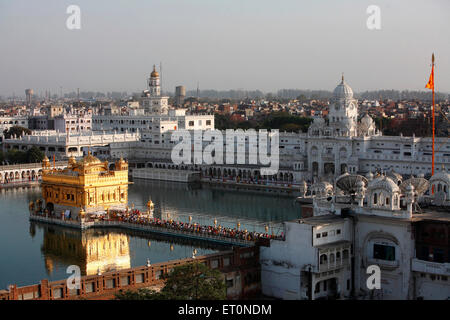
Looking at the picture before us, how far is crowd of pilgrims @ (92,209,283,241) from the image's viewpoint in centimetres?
2828

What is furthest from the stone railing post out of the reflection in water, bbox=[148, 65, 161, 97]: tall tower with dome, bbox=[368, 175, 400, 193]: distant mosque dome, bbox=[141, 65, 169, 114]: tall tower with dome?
bbox=[148, 65, 161, 97]: tall tower with dome

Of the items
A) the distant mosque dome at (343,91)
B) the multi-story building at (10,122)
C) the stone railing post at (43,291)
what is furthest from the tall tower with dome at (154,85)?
the stone railing post at (43,291)

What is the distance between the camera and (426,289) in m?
20.2

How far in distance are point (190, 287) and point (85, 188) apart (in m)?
17.9

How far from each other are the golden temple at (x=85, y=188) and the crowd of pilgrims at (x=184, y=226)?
3.24ft

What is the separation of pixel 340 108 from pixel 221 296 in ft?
105

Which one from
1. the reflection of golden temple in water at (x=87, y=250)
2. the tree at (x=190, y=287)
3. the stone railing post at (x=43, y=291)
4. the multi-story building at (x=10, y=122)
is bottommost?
the reflection of golden temple in water at (x=87, y=250)

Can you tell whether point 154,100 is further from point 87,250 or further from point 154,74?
point 87,250

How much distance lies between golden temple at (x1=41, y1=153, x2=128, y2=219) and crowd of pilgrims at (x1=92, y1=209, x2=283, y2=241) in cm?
99

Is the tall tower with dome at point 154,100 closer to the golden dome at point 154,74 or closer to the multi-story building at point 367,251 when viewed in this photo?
the golden dome at point 154,74

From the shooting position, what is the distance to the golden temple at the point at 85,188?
1340 inches

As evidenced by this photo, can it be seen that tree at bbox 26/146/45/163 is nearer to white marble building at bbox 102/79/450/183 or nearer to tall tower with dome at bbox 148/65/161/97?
white marble building at bbox 102/79/450/183

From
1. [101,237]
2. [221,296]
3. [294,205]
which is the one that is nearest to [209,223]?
[101,237]

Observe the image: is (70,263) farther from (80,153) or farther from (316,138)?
(80,153)
